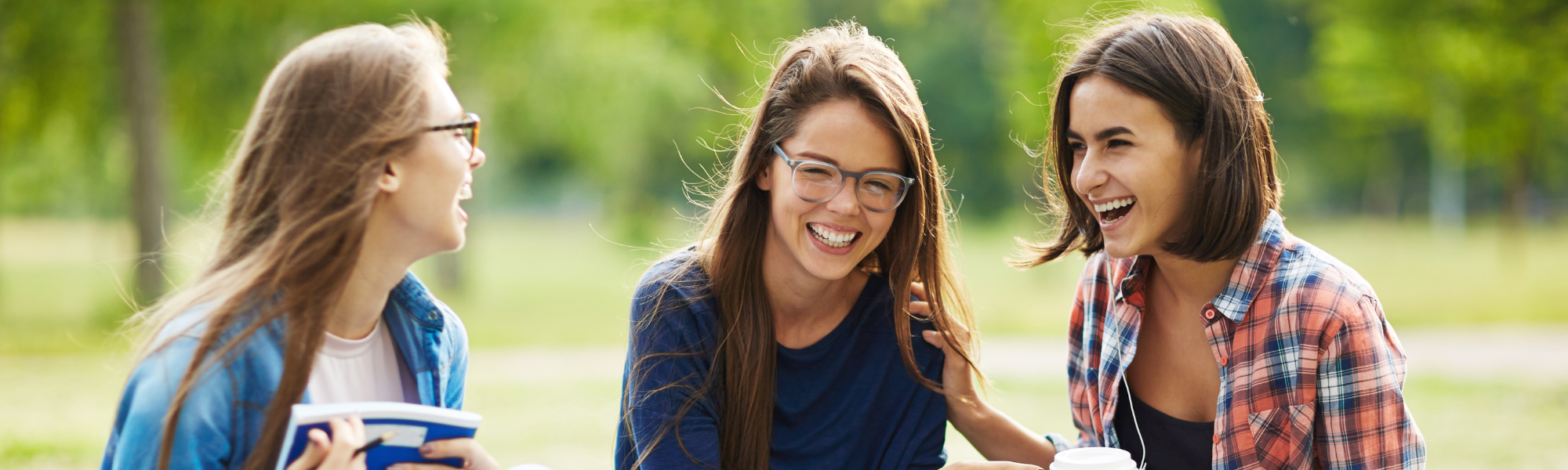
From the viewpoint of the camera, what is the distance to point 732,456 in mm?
2498

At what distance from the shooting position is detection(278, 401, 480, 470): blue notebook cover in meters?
1.67

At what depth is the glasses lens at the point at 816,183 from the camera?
2.47 meters

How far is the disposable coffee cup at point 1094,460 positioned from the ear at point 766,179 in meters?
1.01

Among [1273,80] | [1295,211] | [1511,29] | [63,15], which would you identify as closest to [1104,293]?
[1511,29]

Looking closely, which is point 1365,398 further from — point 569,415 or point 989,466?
point 569,415

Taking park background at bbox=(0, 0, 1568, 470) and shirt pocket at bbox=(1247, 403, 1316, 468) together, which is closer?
shirt pocket at bbox=(1247, 403, 1316, 468)

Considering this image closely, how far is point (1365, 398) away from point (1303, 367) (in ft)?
0.44

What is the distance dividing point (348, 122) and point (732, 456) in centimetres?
115

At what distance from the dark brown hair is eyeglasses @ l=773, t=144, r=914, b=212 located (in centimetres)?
56

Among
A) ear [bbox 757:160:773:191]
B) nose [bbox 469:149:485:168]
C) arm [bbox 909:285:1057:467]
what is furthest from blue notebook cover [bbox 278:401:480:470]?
arm [bbox 909:285:1057:467]

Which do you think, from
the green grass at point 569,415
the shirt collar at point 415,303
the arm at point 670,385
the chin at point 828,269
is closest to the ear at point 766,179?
the chin at point 828,269

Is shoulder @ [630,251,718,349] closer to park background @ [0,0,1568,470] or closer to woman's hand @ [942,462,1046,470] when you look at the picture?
park background @ [0,0,1568,470]

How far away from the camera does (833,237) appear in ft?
8.18

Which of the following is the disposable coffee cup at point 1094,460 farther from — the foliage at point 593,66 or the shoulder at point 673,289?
the foliage at point 593,66
